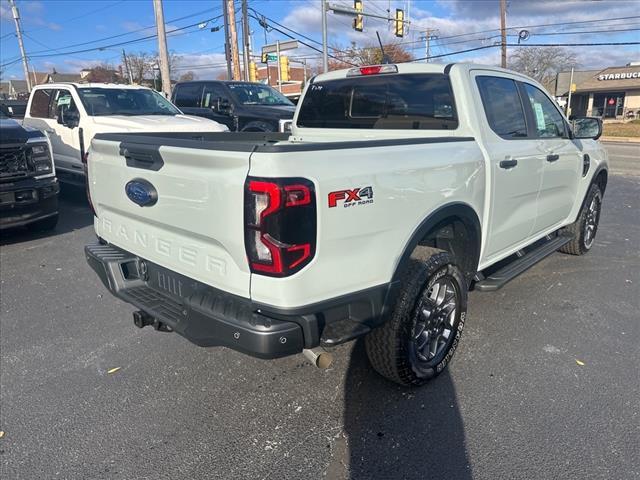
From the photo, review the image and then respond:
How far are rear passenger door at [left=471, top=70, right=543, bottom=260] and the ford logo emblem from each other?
2.17 meters

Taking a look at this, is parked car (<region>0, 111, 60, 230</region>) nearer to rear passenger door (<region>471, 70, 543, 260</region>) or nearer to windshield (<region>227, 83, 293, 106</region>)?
rear passenger door (<region>471, 70, 543, 260</region>)

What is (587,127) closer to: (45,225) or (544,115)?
(544,115)

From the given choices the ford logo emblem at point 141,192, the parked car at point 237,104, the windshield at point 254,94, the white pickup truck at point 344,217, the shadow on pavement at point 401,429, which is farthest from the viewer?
the windshield at point 254,94

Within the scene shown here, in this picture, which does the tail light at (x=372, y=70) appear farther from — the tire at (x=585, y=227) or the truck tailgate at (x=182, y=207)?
the tire at (x=585, y=227)

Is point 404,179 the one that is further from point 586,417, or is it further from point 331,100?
point 331,100

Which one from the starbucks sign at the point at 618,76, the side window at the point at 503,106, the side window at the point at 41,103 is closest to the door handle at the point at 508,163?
the side window at the point at 503,106

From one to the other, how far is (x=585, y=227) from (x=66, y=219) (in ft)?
24.0

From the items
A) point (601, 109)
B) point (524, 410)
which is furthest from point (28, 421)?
point (601, 109)

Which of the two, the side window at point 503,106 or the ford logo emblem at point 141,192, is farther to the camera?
the side window at point 503,106

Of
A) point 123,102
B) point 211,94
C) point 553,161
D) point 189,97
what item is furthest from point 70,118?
point 553,161

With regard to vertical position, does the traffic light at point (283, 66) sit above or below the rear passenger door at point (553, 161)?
above

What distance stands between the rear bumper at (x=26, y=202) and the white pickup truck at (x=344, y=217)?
305 cm

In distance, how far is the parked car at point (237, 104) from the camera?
10.6m

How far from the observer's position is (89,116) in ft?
25.9
